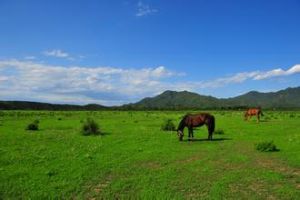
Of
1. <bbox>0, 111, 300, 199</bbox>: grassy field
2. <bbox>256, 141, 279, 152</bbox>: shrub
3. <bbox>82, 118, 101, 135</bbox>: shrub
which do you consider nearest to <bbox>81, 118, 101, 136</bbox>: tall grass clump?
<bbox>82, 118, 101, 135</bbox>: shrub

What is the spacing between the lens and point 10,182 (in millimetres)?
13023

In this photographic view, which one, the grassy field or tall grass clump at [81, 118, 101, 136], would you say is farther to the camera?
tall grass clump at [81, 118, 101, 136]

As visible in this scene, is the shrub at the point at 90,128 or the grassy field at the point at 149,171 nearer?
the grassy field at the point at 149,171

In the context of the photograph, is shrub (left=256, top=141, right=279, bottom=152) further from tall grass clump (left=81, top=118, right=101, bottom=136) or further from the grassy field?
tall grass clump (left=81, top=118, right=101, bottom=136)

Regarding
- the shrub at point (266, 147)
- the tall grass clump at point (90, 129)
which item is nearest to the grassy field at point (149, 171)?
the shrub at point (266, 147)

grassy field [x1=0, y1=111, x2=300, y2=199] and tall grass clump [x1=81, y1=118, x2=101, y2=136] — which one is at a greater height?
tall grass clump [x1=81, y1=118, x2=101, y2=136]

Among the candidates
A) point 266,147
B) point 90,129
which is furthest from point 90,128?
point 266,147

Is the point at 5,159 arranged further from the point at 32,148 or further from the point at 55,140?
the point at 55,140

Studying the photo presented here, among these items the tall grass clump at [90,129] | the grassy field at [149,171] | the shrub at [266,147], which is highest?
the tall grass clump at [90,129]

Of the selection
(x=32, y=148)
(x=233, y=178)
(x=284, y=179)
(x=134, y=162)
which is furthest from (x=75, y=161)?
(x=284, y=179)

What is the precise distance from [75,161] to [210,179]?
6.65 meters

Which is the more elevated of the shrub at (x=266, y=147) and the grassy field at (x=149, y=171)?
the shrub at (x=266, y=147)

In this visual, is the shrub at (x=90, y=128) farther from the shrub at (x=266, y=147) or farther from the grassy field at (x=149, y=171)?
the shrub at (x=266, y=147)

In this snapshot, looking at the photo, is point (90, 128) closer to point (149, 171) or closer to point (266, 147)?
point (266, 147)
